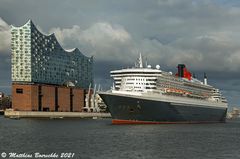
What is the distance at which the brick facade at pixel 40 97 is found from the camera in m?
174

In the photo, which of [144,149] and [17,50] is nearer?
[144,149]

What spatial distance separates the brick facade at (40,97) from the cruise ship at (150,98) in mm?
84258

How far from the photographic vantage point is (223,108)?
126 metres

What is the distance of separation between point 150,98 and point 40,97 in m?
104

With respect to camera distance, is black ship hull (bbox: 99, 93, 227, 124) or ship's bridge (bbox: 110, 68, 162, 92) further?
ship's bridge (bbox: 110, 68, 162, 92)

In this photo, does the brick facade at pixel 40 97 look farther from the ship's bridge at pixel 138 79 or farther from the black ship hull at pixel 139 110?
the black ship hull at pixel 139 110

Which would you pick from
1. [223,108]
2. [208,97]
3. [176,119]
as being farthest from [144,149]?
[223,108]

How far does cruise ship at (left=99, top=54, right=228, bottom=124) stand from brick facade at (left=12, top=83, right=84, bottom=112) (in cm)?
8426

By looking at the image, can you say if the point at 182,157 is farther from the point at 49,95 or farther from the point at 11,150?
the point at 49,95

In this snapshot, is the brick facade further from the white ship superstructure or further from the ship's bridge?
the ship's bridge

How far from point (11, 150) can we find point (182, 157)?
16.5 m

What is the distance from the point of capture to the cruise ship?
8406 cm

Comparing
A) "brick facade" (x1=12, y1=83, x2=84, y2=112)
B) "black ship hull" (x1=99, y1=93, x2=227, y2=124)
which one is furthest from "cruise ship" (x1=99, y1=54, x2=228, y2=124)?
"brick facade" (x1=12, y1=83, x2=84, y2=112)

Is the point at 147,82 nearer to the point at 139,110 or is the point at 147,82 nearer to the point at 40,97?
the point at 139,110
